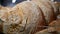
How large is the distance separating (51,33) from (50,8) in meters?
0.62

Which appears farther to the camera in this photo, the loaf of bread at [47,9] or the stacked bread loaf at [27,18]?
the loaf of bread at [47,9]

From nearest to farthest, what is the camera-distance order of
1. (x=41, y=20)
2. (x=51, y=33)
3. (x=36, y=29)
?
(x=51, y=33) < (x=36, y=29) < (x=41, y=20)

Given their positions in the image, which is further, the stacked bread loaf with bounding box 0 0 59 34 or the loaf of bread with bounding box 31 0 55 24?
the loaf of bread with bounding box 31 0 55 24

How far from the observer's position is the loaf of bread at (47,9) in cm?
190

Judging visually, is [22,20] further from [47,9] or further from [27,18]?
[47,9]

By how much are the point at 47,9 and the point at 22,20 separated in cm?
42

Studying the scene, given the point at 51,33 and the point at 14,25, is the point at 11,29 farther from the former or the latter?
the point at 51,33

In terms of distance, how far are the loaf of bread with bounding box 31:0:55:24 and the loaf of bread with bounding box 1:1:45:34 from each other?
8 centimetres

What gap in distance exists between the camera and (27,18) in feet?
5.78

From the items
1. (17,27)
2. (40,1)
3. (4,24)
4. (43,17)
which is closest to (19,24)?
(17,27)

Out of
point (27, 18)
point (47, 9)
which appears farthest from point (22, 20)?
point (47, 9)

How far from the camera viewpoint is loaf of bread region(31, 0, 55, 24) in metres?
1.90

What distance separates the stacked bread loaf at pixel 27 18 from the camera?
174 cm

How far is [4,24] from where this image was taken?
5.93 feet
